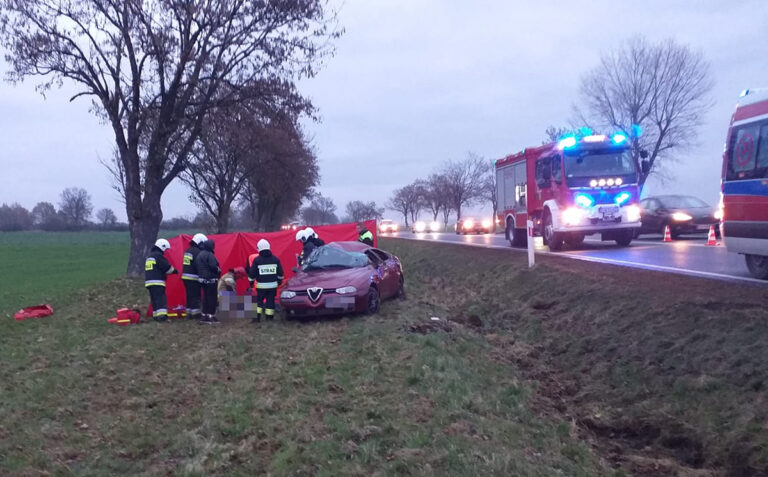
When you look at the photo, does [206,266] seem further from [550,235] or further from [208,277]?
[550,235]

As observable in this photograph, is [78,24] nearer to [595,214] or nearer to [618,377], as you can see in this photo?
[595,214]

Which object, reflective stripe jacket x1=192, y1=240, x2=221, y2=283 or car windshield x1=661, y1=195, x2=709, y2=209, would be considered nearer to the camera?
reflective stripe jacket x1=192, y1=240, x2=221, y2=283

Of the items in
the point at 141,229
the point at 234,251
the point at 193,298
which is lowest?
the point at 193,298

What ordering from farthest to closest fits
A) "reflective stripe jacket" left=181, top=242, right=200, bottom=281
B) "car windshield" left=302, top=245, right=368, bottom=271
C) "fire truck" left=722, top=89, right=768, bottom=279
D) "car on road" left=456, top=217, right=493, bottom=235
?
"car on road" left=456, top=217, right=493, bottom=235 → "car windshield" left=302, top=245, right=368, bottom=271 → "reflective stripe jacket" left=181, top=242, right=200, bottom=281 → "fire truck" left=722, top=89, right=768, bottom=279

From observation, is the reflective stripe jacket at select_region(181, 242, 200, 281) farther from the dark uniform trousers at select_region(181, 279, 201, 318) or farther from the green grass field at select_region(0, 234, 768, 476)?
the green grass field at select_region(0, 234, 768, 476)

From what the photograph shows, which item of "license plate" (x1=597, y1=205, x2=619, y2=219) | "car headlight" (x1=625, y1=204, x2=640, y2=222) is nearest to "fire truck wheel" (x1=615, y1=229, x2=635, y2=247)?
"car headlight" (x1=625, y1=204, x2=640, y2=222)

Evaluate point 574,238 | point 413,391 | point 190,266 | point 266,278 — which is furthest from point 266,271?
point 574,238

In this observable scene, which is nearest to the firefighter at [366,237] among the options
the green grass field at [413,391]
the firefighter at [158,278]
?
the green grass field at [413,391]

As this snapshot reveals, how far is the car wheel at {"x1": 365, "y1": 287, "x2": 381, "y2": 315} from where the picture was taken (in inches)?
492

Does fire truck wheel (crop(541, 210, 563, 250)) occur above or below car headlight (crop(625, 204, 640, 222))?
below

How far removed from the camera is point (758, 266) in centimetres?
1084

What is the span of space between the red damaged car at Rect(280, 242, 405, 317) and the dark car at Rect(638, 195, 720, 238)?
13039 millimetres

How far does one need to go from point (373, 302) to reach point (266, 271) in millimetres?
2103

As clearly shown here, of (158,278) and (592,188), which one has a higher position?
(592,188)
